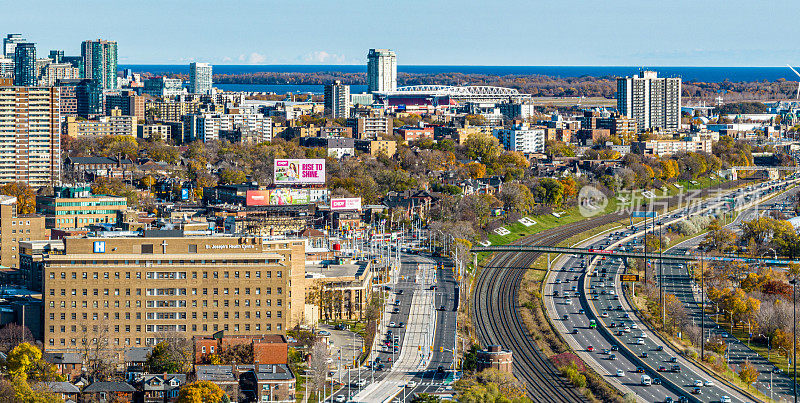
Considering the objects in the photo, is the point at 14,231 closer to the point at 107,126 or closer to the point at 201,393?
the point at 201,393

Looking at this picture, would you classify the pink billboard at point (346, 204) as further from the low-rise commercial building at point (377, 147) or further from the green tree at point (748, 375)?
the low-rise commercial building at point (377, 147)

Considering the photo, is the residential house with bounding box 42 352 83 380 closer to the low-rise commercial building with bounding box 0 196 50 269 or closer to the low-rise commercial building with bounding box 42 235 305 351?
the low-rise commercial building with bounding box 42 235 305 351

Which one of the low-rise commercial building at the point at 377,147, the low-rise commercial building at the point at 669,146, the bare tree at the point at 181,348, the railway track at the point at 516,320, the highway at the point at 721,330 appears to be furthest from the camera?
the low-rise commercial building at the point at 669,146

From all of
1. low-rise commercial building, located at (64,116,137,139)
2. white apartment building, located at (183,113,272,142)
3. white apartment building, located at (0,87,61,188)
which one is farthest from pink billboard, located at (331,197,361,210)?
low-rise commercial building, located at (64,116,137,139)

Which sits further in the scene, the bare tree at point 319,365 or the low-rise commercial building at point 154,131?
the low-rise commercial building at point 154,131

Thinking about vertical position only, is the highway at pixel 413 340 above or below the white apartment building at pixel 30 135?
below

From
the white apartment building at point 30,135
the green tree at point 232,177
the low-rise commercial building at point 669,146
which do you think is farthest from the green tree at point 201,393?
the low-rise commercial building at point 669,146
